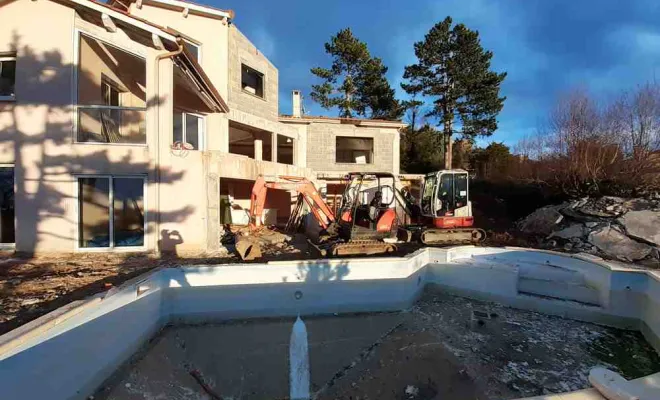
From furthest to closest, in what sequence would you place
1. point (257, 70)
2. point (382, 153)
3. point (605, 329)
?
point (382, 153) < point (257, 70) < point (605, 329)

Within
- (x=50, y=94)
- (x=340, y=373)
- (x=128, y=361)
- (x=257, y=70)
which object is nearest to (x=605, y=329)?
(x=340, y=373)

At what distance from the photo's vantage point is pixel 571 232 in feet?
39.8

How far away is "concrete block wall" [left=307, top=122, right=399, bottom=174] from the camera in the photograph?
17062mm

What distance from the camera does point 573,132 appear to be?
51.3 feet

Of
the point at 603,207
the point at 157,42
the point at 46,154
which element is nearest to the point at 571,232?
the point at 603,207

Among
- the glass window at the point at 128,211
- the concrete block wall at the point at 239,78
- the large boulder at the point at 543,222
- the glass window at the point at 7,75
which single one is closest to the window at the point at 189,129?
the concrete block wall at the point at 239,78

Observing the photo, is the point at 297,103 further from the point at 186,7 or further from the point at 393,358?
the point at 393,358

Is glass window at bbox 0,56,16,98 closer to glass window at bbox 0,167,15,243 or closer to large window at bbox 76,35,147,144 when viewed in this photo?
large window at bbox 76,35,147,144

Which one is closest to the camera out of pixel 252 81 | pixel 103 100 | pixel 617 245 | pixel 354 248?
pixel 103 100

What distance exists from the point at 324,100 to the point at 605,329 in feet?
77.5

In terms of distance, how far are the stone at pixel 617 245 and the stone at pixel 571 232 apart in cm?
52

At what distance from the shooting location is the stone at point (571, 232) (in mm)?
11891

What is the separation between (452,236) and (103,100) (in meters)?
11.2

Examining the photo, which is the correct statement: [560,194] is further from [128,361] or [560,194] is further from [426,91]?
[128,361]
